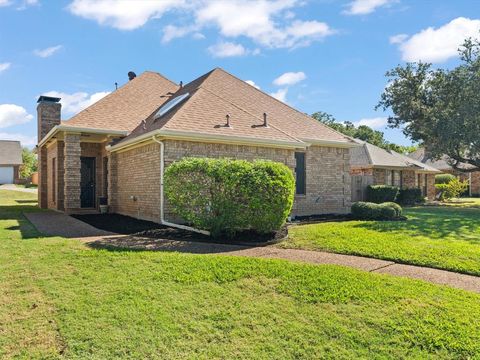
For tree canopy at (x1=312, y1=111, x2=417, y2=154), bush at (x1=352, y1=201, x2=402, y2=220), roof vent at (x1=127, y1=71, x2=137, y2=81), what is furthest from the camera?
tree canopy at (x1=312, y1=111, x2=417, y2=154)

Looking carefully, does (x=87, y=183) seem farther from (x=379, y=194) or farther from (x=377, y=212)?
(x=379, y=194)

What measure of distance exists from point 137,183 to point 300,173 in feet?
20.9

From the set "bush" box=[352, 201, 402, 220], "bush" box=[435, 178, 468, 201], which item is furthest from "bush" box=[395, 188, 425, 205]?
"bush" box=[352, 201, 402, 220]

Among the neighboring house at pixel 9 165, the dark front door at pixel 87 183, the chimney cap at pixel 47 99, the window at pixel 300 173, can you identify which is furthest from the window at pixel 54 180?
the neighboring house at pixel 9 165

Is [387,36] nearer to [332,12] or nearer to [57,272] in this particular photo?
[332,12]

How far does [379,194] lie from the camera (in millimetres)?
21609

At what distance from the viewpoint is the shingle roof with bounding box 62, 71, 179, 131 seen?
15391 mm

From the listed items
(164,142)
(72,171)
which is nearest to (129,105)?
(72,171)

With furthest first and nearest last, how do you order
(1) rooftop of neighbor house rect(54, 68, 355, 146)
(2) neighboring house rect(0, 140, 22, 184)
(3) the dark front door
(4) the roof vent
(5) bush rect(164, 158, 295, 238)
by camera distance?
1. (2) neighboring house rect(0, 140, 22, 184)
2. (4) the roof vent
3. (3) the dark front door
4. (1) rooftop of neighbor house rect(54, 68, 355, 146)
5. (5) bush rect(164, 158, 295, 238)

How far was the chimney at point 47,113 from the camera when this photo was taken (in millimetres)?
18172

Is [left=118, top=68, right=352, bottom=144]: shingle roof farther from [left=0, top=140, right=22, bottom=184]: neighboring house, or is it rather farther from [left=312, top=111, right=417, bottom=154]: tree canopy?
[left=312, top=111, right=417, bottom=154]: tree canopy

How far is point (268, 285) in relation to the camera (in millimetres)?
5980

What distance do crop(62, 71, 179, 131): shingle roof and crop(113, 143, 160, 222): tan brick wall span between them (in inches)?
58.7

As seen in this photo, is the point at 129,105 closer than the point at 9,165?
Yes
